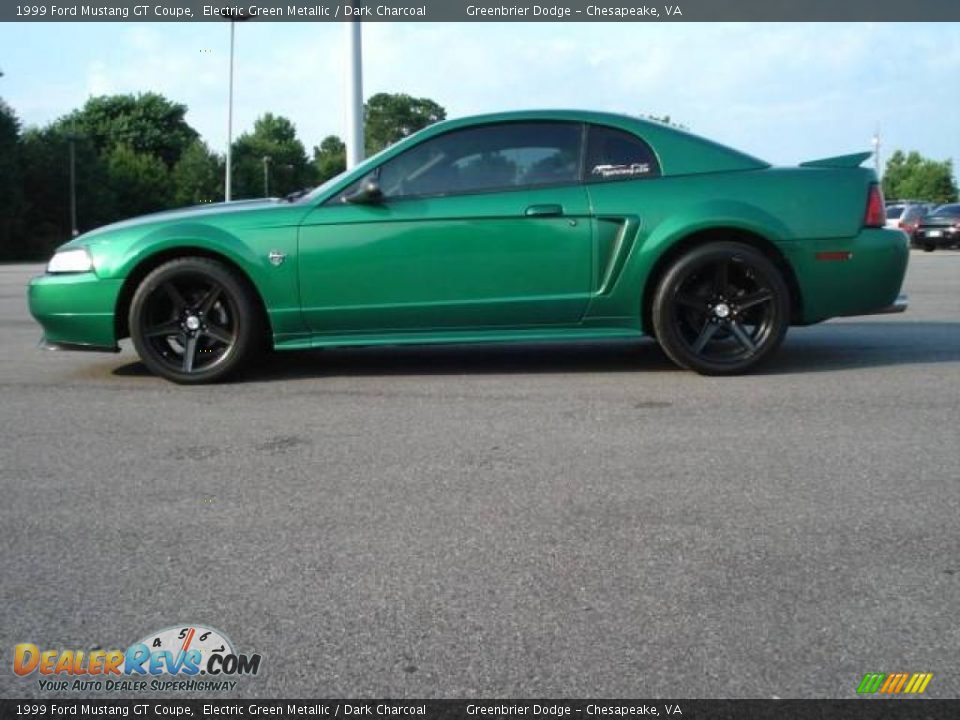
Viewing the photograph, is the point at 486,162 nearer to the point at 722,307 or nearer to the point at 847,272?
the point at 722,307

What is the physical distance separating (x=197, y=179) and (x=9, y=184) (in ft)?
47.7

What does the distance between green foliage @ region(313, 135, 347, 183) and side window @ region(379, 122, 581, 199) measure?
91410 mm

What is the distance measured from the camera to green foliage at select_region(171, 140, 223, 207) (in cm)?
6056

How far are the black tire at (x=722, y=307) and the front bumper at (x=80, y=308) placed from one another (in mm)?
3088

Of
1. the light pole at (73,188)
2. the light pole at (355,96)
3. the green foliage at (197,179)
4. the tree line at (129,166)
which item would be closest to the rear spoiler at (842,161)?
the light pole at (355,96)

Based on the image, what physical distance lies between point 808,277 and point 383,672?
13.4ft

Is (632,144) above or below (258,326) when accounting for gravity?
above

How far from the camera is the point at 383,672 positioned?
7.39 ft

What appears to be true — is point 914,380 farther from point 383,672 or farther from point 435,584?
point 383,672

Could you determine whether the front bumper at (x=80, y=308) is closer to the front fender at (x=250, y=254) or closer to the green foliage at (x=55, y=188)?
the front fender at (x=250, y=254)

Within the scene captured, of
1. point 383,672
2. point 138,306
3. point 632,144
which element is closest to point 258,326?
point 138,306

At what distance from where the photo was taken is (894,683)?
2.19 meters

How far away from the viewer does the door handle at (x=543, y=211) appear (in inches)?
214

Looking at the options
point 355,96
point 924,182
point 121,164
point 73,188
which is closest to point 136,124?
point 121,164
